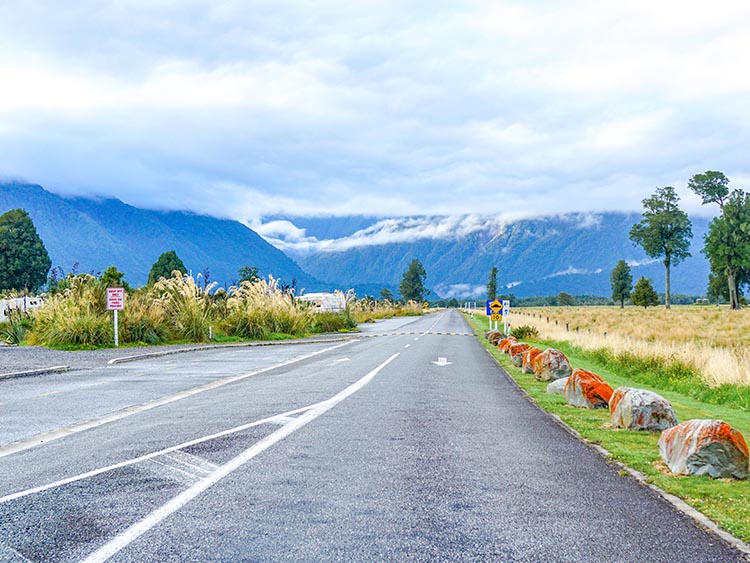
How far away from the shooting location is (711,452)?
649 cm

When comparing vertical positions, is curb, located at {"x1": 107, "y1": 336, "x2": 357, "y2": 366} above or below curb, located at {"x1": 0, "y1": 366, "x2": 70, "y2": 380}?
below

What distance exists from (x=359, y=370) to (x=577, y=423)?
857 centimetres

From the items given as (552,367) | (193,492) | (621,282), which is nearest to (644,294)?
(621,282)

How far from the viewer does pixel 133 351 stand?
22562mm

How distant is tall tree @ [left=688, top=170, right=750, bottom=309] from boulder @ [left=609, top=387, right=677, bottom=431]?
78884mm

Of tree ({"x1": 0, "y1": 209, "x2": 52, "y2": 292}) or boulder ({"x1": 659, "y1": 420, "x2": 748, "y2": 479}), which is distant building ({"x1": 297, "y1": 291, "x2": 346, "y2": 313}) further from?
boulder ({"x1": 659, "y1": 420, "x2": 748, "y2": 479})

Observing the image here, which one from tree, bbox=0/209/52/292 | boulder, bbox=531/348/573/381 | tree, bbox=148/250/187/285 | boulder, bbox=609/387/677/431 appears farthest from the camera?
tree, bbox=148/250/187/285

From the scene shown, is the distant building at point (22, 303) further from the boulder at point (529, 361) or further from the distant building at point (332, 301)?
the distant building at point (332, 301)

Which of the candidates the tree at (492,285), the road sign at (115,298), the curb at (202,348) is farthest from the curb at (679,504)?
the tree at (492,285)

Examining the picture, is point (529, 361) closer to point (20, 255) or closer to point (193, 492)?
point (193, 492)

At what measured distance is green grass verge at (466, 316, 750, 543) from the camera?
18.0 feet

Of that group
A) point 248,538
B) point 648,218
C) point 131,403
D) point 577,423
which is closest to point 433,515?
point 248,538

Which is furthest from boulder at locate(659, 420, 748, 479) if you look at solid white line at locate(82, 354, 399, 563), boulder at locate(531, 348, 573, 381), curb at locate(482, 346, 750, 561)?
boulder at locate(531, 348, 573, 381)

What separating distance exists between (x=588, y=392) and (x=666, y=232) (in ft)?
294
